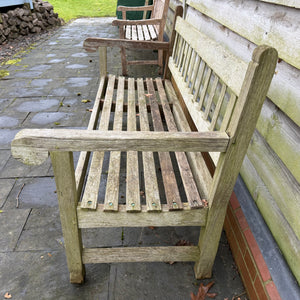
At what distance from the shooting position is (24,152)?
3.67 ft

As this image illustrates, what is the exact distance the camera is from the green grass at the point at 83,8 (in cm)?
1144

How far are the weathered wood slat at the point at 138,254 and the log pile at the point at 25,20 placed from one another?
23.8 feet

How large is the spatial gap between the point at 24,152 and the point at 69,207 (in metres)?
0.37

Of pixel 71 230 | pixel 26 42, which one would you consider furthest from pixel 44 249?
pixel 26 42

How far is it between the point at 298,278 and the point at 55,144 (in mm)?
1213

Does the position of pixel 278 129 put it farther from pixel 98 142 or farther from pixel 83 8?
pixel 83 8

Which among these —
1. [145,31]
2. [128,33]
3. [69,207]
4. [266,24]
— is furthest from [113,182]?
[145,31]

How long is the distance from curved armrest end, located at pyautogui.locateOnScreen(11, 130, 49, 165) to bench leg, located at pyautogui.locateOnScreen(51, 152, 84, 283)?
0.07m

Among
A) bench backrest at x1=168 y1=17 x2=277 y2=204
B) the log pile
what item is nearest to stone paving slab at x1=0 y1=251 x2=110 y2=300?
bench backrest at x1=168 y1=17 x2=277 y2=204

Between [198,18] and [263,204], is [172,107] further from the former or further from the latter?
[263,204]

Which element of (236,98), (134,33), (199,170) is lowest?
(134,33)

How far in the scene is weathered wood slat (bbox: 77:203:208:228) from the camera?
1.38 metres

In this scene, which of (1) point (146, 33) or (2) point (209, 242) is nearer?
(2) point (209, 242)

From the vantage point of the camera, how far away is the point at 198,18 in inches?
106
